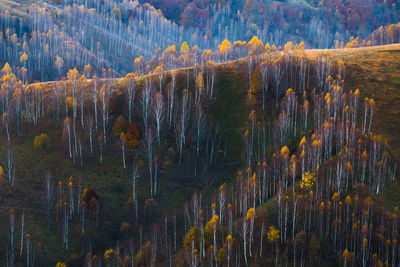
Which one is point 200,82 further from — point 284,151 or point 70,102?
point 70,102

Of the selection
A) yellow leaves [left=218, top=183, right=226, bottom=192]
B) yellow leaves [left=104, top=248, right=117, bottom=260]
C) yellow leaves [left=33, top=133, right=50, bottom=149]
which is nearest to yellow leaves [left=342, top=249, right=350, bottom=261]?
yellow leaves [left=218, top=183, right=226, bottom=192]

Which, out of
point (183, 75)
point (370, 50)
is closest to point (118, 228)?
point (183, 75)

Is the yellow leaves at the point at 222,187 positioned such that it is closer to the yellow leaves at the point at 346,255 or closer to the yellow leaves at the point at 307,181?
the yellow leaves at the point at 307,181

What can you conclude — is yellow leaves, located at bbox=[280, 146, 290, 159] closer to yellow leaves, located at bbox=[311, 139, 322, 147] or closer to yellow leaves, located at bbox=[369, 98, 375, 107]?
yellow leaves, located at bbox=[311, 139, 322, 147]

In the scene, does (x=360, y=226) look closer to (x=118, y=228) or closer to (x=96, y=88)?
(x=118, y=228)

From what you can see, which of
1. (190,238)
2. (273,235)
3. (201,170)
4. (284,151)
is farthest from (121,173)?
(273,235)
